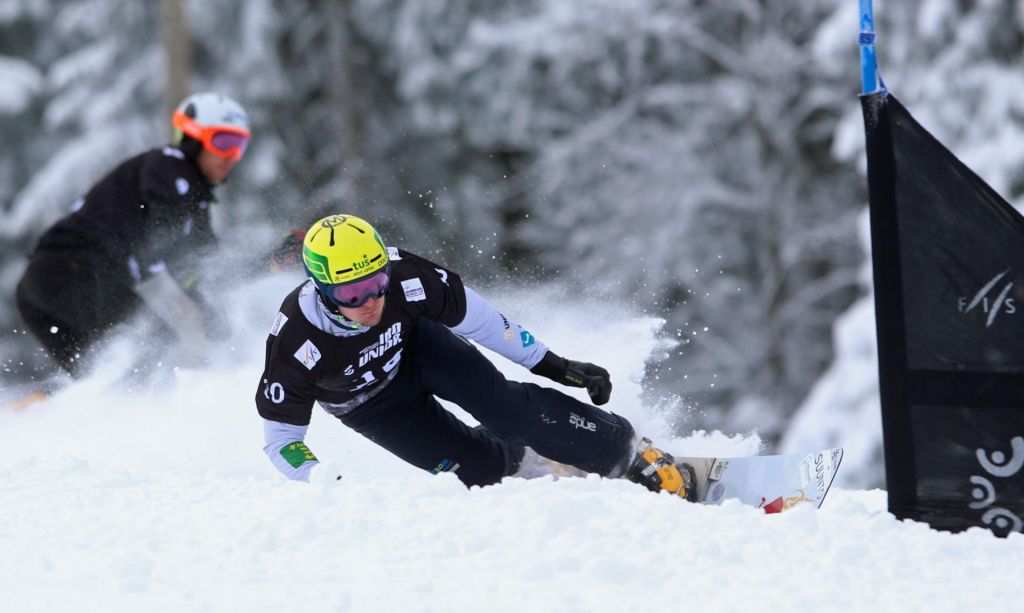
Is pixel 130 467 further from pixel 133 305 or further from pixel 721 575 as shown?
pixel 721 575

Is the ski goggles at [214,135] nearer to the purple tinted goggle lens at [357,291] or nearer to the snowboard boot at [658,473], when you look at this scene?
the purple tinted goggle lens at [357,291]

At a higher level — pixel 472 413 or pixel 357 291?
pixel 357 291

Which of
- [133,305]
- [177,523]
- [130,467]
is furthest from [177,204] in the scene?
[177,523]

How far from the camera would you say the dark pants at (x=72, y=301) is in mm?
7277

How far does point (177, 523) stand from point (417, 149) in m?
14.8

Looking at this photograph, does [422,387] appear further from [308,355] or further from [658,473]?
[658,473]

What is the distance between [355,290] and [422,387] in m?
0.87

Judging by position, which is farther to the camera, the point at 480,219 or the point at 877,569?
the point at 480,219

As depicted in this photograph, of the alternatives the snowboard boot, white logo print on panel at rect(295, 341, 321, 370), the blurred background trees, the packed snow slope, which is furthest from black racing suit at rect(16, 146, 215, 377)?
the blurred background trees

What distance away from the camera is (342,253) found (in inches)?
190

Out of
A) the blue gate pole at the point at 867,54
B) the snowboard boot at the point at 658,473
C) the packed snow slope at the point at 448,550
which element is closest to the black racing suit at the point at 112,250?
the packed snow slope at the point at 448,550

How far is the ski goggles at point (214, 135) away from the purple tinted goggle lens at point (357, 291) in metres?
2.88

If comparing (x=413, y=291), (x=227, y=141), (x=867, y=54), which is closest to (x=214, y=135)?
(x=227, y=141)

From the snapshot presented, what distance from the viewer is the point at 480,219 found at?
1822 centimetres
